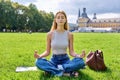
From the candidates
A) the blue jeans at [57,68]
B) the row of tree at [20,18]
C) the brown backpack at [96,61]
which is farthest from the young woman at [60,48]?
the row of tree at [20,18]

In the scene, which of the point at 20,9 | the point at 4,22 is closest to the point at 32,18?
the point at 20,9

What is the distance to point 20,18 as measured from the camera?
104 m

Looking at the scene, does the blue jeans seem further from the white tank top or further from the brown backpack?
the brown backpack

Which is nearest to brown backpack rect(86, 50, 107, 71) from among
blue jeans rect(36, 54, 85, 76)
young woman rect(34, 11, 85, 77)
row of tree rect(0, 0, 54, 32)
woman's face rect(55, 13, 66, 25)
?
young woman rect(34, 11, 85, 77)

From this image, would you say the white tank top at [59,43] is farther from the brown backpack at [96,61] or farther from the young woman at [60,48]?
the brown backpack at [96,61]

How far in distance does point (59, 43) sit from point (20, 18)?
3799 inches

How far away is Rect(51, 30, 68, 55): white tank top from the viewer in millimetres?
8125

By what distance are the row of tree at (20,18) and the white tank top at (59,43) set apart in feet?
286

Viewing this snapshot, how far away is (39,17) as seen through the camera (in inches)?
4461

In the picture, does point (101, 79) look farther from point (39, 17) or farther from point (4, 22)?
point (39, 17)

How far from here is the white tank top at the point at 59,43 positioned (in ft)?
26.7

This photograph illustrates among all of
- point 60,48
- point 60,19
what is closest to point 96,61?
point 60,48

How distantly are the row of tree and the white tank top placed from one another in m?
87.1

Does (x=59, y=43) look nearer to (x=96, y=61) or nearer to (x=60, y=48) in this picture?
(x=60, y=48)
